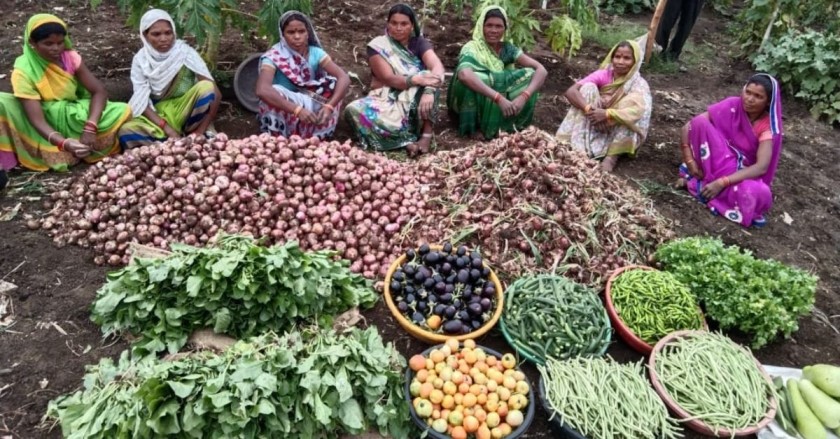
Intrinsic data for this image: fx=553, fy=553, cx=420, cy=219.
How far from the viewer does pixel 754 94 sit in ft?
14.3

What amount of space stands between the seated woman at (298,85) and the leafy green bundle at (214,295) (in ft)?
6.62

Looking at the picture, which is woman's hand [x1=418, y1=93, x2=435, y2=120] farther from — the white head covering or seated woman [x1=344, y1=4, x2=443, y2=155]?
the white head covering

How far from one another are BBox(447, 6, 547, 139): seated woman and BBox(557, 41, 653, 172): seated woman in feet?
1.38

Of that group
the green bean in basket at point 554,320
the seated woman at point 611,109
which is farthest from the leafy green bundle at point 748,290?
the seated woman at point 611,109

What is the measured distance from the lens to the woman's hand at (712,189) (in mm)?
4523

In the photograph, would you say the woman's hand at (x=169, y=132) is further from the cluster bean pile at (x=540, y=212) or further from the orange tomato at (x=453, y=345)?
the orange tomato at (x=453, y=345)

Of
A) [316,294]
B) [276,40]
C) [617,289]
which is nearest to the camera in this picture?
[316,294]

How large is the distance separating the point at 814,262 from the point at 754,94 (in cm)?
139

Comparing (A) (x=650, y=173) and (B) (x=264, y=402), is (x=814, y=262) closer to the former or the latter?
(A) (x=650, y=173)

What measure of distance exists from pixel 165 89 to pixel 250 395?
326 cm

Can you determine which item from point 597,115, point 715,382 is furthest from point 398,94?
point 715,382

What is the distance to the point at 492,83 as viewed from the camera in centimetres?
517

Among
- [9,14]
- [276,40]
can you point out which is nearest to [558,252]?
[276,40]

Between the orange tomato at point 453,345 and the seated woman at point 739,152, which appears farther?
the seated woman at point 739,152
